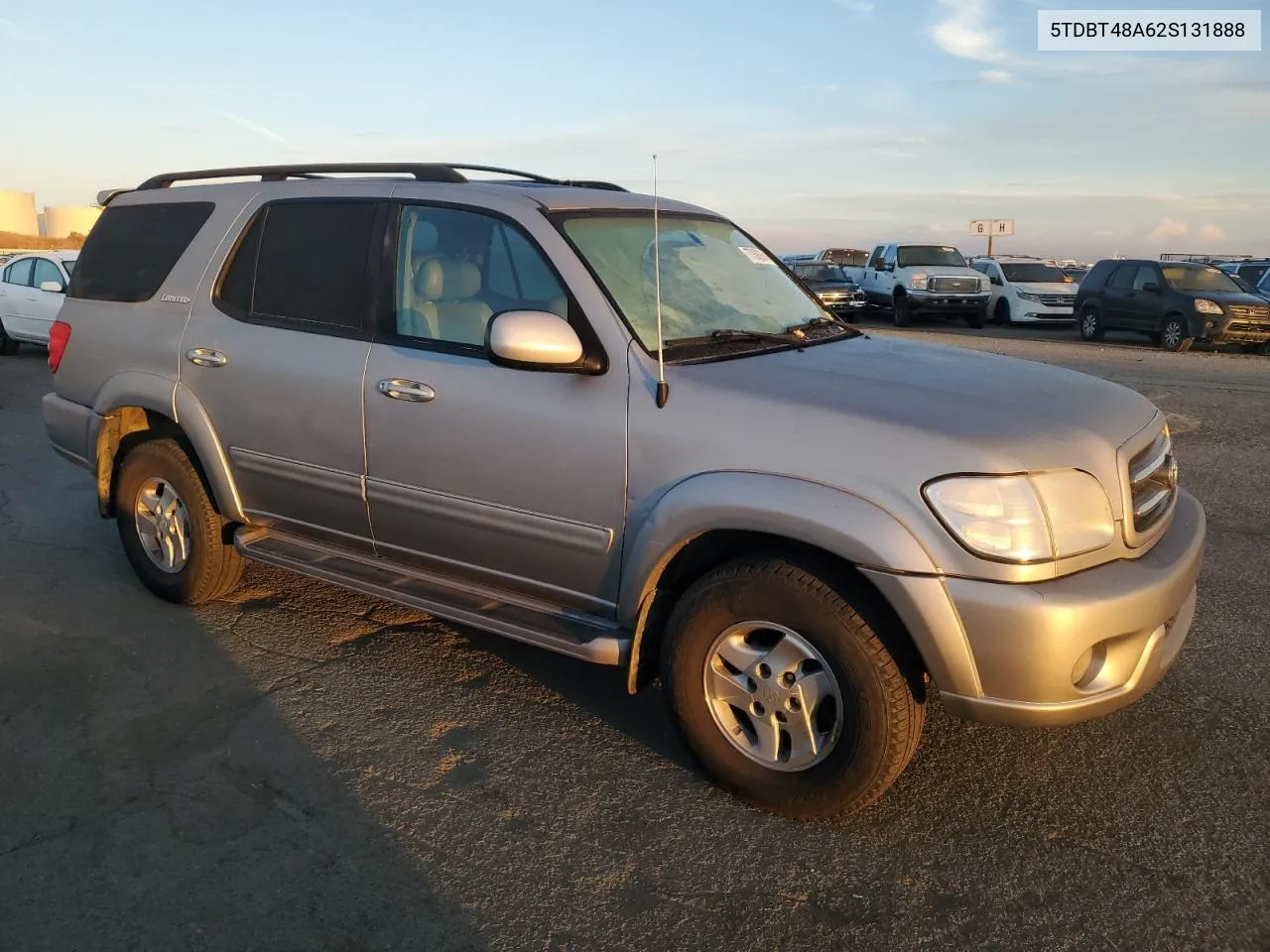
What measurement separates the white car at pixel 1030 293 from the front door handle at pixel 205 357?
21222 mm

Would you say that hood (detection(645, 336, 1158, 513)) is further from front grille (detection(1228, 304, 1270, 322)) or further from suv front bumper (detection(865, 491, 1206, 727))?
front grille (detection(1228, 304, 1270, 322))

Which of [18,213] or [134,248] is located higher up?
[18,213]

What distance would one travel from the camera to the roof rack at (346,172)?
A: 13.4ft

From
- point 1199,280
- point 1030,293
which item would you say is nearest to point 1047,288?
point 1030,293

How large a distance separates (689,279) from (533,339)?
0.84m

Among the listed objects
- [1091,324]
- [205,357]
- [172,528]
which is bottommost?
[172,528]

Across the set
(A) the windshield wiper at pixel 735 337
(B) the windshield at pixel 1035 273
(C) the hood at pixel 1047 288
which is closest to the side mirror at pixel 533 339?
(A) the windshield wiper at pixel 735 337

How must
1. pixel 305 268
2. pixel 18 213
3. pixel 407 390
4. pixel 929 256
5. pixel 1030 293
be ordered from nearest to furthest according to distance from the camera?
pixel 407 390, pixel 305 268, pixel 1030 293, pixel 929 256, pixel 18 213

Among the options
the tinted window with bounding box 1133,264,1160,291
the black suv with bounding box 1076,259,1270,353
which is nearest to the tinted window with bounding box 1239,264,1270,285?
the black suv with bounding box 1076,259,1270,353

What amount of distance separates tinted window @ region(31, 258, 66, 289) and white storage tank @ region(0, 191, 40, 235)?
8334 centimetres

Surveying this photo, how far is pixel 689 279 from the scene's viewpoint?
12.5 ft

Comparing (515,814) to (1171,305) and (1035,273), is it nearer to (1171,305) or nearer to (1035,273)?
(1171,305)

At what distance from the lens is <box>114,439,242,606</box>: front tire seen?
463cm

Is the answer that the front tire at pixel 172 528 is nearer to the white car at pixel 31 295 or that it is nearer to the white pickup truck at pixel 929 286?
the white car at pixel 31 295
